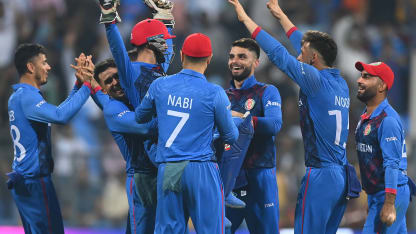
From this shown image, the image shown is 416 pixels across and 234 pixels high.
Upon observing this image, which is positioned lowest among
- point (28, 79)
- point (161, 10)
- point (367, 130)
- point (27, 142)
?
point (27, 142)

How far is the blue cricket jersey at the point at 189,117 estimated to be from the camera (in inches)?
229

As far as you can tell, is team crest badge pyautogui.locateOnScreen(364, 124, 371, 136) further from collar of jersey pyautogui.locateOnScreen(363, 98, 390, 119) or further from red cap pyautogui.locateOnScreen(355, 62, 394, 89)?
red cap pyautogui.locateOnScreen(355, 62, 394, 89)

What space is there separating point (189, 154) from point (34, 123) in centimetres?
198

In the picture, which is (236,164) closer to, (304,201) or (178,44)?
(304,201)

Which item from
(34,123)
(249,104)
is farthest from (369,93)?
(34,123)

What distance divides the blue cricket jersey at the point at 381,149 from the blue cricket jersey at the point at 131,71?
2.09m

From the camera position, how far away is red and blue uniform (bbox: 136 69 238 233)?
228 inches

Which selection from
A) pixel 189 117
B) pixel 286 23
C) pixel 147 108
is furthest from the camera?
pixel 286 23

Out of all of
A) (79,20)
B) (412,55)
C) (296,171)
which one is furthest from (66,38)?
(412,55)

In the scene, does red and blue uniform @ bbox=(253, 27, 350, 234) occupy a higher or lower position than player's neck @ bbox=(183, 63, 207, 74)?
lower

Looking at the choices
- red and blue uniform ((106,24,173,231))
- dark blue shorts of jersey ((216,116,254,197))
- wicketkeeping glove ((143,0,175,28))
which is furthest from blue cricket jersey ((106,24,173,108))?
dark blue shorts of jersey ((216,116,254,197))

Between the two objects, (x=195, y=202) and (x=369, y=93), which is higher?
(x=369, y=93)

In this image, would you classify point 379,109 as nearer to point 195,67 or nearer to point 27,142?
point 195,67

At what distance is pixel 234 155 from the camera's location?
6660mm
